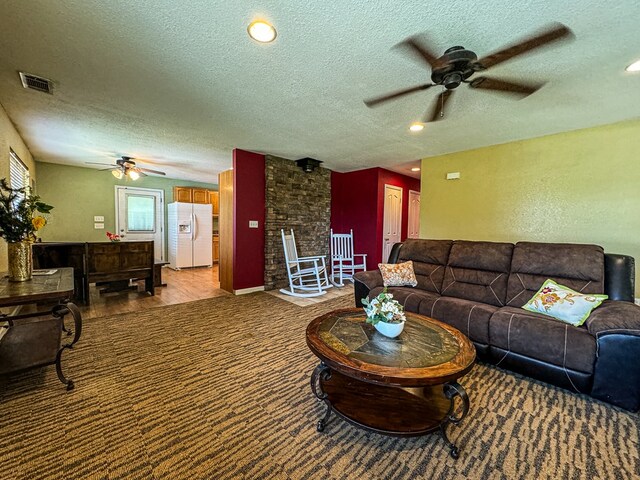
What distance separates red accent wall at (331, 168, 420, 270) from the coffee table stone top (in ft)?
12.3

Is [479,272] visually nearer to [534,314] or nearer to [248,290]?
[534,314]

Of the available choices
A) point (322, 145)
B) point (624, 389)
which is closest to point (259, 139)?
point (322, 145)

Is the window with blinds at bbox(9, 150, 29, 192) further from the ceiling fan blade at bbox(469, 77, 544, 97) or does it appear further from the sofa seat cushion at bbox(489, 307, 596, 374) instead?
the sofa seat cushion at bbox(489, 307, 596, 374)

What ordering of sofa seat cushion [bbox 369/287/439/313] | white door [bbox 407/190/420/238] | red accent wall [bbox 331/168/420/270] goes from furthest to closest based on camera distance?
white door [bbox 407/190/420/238], red accent wall [bbox 331/168/420/270], sofa seat cushion [bbox 369/287/439/313]

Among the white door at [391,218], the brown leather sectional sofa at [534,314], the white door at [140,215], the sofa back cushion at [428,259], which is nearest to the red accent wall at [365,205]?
the white door at [391,218]

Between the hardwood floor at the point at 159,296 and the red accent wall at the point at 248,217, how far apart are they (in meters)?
0.53

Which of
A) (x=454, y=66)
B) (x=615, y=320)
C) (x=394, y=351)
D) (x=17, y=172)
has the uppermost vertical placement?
(x=454, y=66)

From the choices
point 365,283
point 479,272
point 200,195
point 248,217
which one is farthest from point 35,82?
point 200,195

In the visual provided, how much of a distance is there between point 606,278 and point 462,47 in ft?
7.60

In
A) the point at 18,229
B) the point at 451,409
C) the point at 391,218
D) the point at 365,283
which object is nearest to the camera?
the point at 451,409

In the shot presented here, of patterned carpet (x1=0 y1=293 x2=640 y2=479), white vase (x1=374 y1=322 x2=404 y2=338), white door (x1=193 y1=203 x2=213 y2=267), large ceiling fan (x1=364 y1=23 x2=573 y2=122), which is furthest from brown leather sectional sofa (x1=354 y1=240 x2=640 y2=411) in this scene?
white door (x1=193 y1=203 x2=213 y2=267)

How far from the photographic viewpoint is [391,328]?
1.65 m

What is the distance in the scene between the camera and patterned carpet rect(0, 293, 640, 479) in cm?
124

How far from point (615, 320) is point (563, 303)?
0.40 metres
